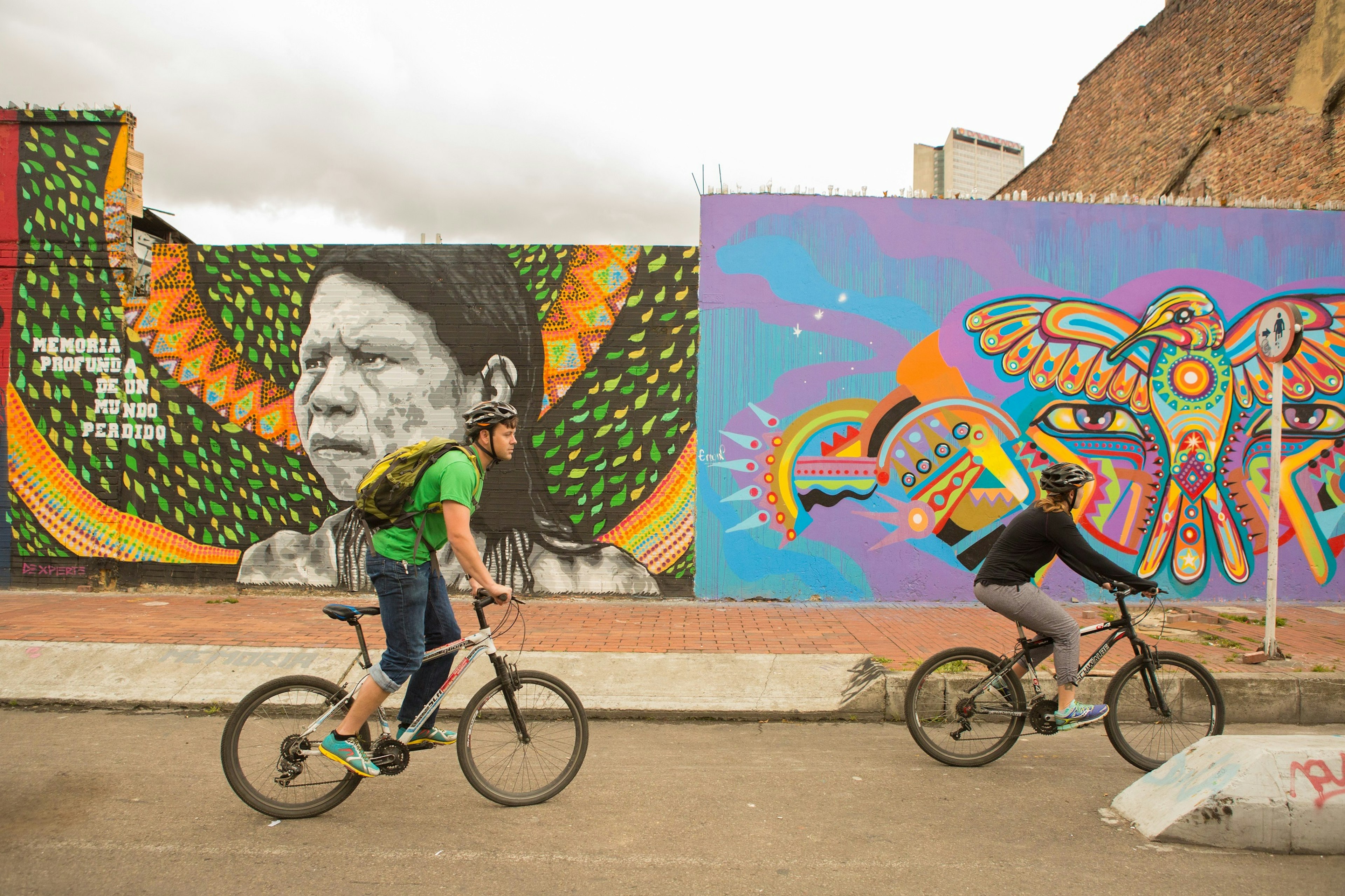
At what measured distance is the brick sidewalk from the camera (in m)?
6.60

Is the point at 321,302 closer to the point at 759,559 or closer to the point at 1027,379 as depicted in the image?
the point at 759,559

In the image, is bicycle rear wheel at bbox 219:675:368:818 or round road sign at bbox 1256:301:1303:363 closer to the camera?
bicycle rear wheel at bbox 219:675:368:818

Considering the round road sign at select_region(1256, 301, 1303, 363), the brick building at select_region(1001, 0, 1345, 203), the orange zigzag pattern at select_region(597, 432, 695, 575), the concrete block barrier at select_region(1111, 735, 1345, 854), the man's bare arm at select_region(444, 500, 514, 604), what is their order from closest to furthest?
1. the concrete block barrier at select_region(1111, 735, 1345, 854)
2. the man's bare arm at select_region(444, 500, 514, 604)
3. the round road sign at select_region(1256, 301, 1303, 363)
4. the orange zigzag pattern at select_region(597, 432, 695, 575)
5. the brick building at select_region(1001, 0, 1345, 203)

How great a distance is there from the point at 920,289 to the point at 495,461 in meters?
6.26

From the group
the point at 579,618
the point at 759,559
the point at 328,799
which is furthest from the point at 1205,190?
the point at 328,799

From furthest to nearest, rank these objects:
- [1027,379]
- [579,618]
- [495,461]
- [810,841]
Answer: [1027,379], [579,618], [495,461], [810,841]

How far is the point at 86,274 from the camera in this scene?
9.05 m

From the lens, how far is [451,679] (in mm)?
4027

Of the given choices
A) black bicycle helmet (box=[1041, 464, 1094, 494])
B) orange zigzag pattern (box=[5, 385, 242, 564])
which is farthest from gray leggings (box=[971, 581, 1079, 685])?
orange zigzag pattern (box=[5, 385, 242, 564])

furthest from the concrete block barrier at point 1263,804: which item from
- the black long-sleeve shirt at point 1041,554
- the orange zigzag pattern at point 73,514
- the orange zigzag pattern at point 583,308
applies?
the orange zigzag pattern at point 73,514

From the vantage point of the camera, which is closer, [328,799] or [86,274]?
[328,799]

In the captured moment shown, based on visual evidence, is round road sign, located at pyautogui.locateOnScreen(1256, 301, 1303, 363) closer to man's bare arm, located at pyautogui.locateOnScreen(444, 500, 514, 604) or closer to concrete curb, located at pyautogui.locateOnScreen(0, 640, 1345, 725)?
concrete curb, located at pyautogui.locateOnScreen(0, 640, 1345, 725)

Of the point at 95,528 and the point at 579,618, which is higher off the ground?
the point at 95,528

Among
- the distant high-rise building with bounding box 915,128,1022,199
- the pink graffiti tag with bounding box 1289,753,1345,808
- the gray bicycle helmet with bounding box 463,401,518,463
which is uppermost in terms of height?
the distant high-rise building with bounding box 915,128,1022,199
